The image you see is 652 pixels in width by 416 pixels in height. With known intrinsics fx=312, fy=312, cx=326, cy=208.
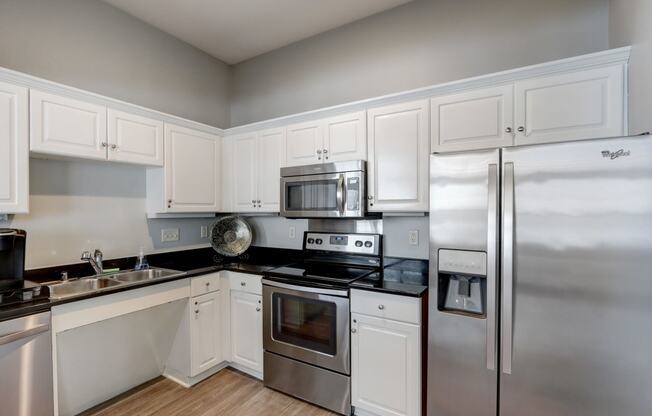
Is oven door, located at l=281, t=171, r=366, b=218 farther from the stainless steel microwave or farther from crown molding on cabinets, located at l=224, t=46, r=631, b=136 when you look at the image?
crown molding on cabinets, located at l=224, t=46, r=631, b=136

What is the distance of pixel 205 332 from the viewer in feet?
8.30

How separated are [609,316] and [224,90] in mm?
3681

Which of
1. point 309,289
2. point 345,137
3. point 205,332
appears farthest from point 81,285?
point 345,137

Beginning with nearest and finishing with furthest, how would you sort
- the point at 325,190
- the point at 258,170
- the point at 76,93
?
the point at 76,93
the point at 325,190
the point at 258,170

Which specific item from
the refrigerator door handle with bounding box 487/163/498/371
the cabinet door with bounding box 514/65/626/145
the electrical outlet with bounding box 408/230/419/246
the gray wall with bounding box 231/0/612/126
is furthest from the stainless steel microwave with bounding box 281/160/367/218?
the cabinet door with bounding box 514/65/626/145

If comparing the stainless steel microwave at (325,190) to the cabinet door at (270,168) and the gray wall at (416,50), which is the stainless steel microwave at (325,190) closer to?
the cabinet door at (270,168)

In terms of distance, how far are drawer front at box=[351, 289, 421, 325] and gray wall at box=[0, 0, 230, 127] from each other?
2.47m

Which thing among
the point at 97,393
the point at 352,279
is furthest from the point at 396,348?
the point at 97,393

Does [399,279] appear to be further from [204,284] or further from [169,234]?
[169,234]

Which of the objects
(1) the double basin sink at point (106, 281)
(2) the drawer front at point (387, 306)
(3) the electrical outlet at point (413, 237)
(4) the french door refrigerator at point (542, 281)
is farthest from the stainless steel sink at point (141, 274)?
(4) the french door refrigerator at point (542, 281)

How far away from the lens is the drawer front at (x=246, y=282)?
2.50 metres

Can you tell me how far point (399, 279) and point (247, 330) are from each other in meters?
1.32

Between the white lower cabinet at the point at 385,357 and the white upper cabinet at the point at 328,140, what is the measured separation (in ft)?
3.46

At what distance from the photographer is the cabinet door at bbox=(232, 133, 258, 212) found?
288 cm
